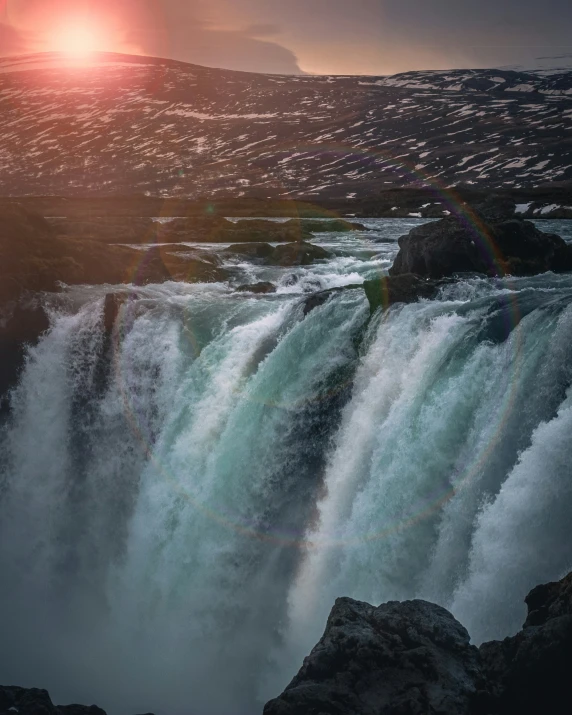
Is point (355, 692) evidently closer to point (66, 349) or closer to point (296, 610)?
point (296, 610)

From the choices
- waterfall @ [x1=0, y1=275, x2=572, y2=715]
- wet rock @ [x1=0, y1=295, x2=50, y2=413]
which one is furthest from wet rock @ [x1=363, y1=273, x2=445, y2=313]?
wet rock @ [x1=0, y1=295, x2=50, y2=413]

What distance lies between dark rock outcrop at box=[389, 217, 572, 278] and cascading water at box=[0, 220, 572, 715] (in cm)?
188

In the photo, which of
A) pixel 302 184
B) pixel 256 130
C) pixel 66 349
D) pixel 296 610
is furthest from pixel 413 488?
pixel 256 130

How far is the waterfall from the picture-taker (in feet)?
48.5

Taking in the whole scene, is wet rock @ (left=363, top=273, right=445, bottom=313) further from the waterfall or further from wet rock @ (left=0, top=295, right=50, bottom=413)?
wet rock @ (left=0, top=295, right=50, bottom=413)

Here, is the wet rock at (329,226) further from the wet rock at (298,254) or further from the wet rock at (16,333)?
the wet rock at (16,333)

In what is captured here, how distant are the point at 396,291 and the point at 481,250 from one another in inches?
310

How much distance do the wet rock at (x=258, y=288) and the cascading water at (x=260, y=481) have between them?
425 cm

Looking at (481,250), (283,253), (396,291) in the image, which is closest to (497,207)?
(283,253)

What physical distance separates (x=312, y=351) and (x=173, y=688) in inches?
417

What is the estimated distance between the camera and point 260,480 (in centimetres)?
2028

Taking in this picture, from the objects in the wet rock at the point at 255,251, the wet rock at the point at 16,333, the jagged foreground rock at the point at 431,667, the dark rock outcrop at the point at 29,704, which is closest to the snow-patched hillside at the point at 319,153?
the wet rock at the point at 255,251

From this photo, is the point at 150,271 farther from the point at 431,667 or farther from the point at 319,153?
the point at 319,153

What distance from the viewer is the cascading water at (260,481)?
14.8 meters
